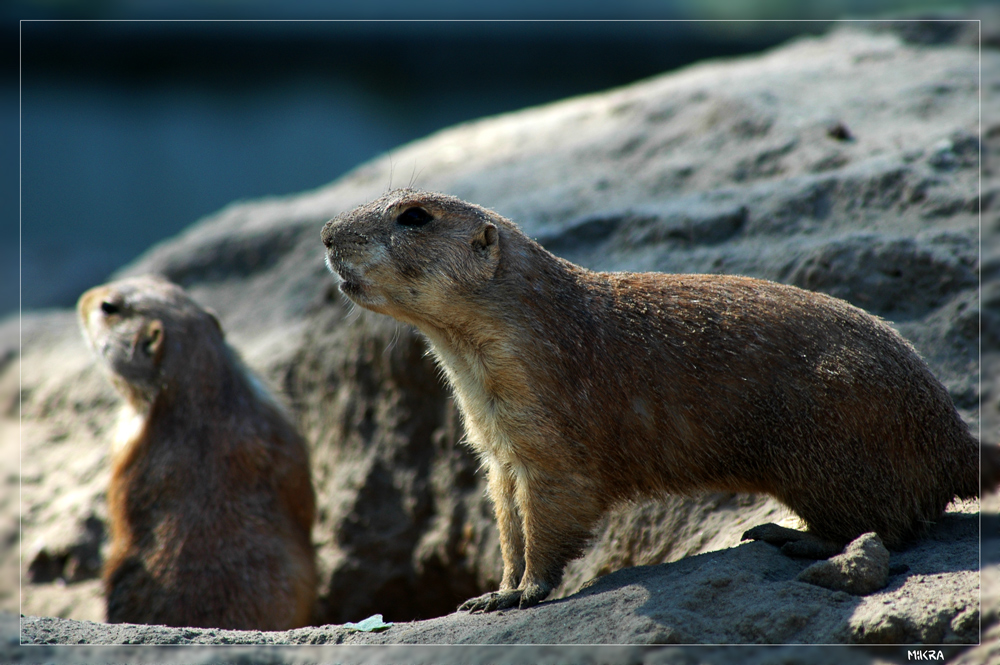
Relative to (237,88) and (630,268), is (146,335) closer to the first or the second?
(630,268)

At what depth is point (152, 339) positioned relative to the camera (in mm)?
5227

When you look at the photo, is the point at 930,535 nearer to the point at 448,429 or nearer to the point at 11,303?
the point at 448,429

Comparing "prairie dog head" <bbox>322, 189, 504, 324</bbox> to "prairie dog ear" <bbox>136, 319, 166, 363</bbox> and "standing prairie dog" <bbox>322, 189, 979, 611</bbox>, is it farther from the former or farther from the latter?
"prairie dog ear" <bbox>136, 319, 166, 363</bbox>

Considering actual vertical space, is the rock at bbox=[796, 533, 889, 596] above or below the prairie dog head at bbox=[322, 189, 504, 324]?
below

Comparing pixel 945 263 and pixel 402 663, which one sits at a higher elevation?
pixel 945 263

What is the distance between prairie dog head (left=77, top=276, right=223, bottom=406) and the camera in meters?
5.16

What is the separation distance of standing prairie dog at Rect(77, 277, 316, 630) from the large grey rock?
0.79m

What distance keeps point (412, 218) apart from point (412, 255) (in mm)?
180

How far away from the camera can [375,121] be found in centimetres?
1448

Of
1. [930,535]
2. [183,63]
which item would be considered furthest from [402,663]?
[183,63]

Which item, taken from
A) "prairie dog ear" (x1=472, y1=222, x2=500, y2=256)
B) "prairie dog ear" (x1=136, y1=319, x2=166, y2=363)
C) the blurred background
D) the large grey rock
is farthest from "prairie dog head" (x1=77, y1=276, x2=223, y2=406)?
the blurred background

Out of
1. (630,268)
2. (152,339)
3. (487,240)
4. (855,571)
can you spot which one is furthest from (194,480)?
(855,571)

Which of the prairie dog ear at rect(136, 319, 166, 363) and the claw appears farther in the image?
the prairie dog ear at rect(136, 319, 166, 363)

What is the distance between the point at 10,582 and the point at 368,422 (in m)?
2.80
